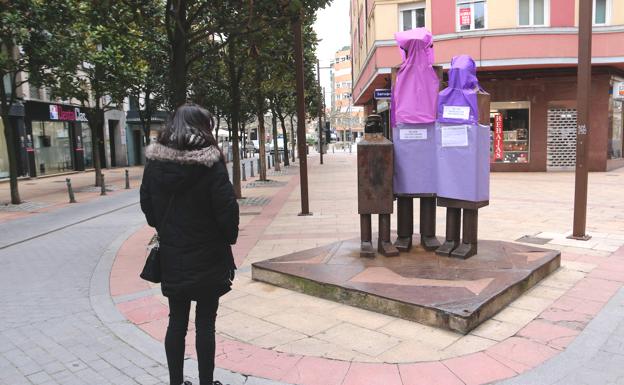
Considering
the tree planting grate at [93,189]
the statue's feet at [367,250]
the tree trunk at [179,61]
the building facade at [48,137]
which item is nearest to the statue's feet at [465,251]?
the statue's feet at [367,250]

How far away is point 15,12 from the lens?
40.6 feet

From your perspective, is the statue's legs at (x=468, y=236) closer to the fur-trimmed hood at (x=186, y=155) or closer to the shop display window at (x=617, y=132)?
the fur-trimmed hood at (x=186, y=155)

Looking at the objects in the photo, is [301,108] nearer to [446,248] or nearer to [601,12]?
[446,248]

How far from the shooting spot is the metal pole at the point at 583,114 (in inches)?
287

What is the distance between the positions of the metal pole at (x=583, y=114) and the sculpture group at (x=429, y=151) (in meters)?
2.60

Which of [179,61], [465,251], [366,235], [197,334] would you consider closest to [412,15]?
[179,61]

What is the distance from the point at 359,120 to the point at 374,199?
264ft

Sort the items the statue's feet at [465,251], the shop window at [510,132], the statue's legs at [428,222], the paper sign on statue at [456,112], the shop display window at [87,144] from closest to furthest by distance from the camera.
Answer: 1. the paper sign on statue at [456,112]
2. the statue's feet at [465,251]
3. the statue's legs at [428,222]
4. the shop window at [510,132]
5. the shop display window at [87,144]

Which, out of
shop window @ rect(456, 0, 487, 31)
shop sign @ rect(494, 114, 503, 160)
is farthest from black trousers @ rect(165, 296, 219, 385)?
shop sign @ rect(494, 114, 503, 160)

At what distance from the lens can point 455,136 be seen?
5.58 meters

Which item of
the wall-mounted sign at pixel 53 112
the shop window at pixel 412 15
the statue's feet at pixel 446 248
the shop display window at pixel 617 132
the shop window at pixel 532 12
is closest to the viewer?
the statue's feet at pixel 446 248

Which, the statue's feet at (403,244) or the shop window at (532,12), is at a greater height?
the shop window at (532,12)

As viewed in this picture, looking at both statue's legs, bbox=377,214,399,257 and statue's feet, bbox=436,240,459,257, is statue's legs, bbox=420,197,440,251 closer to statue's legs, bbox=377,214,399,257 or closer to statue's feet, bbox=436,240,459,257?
statue's feet, bbox=436,240,459,257

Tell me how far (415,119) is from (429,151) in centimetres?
40
